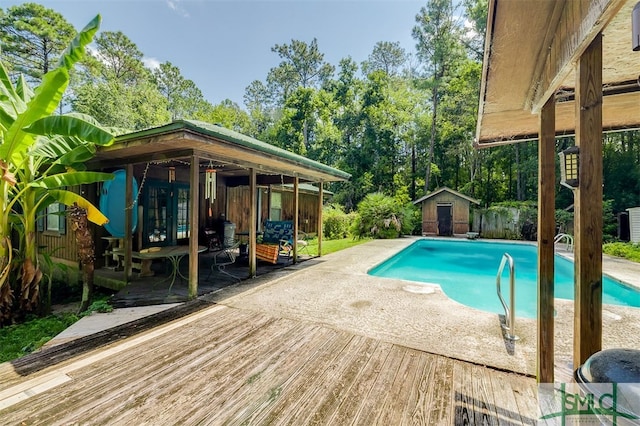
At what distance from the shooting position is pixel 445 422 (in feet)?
6.43

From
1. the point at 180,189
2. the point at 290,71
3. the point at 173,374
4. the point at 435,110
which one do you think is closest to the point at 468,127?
the point at 435,110

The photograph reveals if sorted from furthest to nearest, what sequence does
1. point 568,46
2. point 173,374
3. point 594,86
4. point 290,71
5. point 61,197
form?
1. point 290,71
2. point 61,197
3. point 173,374
4. point 568,46
5. point 594,86

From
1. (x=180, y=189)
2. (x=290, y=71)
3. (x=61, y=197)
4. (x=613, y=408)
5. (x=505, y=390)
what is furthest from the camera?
(x=290, y=71)

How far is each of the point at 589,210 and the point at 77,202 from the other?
19.1 feet

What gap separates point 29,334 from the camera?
4.01m

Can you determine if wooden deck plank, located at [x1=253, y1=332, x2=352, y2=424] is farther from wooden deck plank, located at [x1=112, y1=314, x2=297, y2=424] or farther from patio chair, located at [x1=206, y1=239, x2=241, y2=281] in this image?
patio chair, located at [x1=206, y1=239, x2=241, y2=281]

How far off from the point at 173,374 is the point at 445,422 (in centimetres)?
226

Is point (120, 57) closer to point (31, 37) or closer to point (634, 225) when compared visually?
point (31, 37)

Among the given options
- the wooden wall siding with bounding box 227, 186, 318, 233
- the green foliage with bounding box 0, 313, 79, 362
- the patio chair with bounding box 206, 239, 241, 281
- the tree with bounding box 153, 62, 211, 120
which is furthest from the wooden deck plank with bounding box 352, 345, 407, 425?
the tree with bounding box 153, 62, 211, 120

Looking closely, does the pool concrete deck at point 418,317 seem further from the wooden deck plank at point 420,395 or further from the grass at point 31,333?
the grass at point 31,333

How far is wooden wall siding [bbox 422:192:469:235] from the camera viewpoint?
53.3 feet

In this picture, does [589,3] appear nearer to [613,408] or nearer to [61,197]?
[613,408]

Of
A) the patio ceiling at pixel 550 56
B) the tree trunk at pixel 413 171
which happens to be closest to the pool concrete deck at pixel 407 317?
the patio ceiling at pixel 550 56

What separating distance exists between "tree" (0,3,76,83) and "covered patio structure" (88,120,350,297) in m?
18.9
